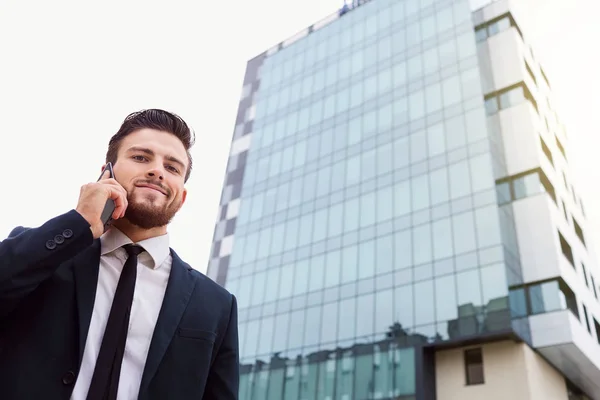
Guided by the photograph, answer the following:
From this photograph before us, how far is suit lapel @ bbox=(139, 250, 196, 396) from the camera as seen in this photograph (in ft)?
7.30

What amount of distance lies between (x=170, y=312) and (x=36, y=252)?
0.65 meters

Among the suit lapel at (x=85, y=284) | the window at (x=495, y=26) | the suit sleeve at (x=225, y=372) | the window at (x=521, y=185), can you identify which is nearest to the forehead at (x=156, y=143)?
the suit lapel at (x=85, y=284)

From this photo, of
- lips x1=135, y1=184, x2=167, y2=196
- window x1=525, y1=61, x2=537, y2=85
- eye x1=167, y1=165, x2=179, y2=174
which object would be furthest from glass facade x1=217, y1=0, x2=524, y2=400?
lips x1=135, y1=184, x2=167, y2=196

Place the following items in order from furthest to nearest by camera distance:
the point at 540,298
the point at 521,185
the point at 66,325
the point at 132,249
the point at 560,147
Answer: the point at 560,147 → the point at 521,185 → the point at 540,298 → the point at 132,249 → the point at 66,325

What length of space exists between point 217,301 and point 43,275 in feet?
2.99

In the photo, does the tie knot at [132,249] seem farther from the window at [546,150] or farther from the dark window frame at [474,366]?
the window at [546,150]

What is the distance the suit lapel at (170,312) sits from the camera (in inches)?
87.6

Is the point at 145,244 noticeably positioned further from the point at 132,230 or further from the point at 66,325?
the point at 66,325

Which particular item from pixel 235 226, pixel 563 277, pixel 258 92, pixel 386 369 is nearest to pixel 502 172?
pixel 563 277

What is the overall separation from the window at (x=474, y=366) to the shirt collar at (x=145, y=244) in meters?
26.3

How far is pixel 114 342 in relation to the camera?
7.11 ft

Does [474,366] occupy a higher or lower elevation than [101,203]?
higher

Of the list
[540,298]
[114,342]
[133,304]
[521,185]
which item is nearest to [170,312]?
[133,304]

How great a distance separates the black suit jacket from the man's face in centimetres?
25
